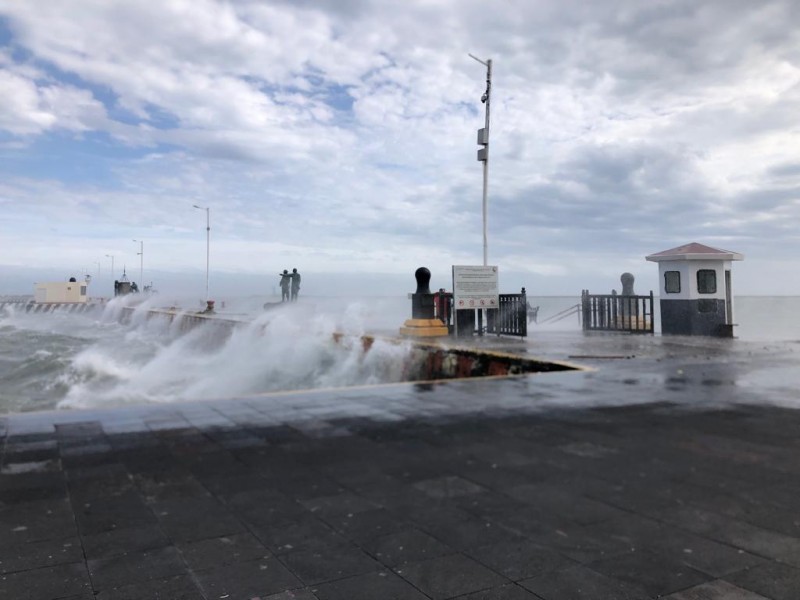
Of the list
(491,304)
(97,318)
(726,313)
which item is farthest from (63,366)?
(97,318)

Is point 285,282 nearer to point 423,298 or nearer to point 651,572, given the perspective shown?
point 423,298

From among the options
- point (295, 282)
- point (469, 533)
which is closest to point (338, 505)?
point (469, 533)

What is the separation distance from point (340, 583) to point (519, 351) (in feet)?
34.6

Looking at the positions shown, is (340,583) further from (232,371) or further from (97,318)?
(97,318)

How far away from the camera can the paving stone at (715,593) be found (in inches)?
101

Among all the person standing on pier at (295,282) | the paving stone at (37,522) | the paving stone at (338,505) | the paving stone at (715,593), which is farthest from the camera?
the person standing on pier at (295,282)

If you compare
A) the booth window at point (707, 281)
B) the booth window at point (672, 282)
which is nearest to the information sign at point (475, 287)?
the booth window at point (672, 282)

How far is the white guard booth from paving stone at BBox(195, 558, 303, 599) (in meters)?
16.8

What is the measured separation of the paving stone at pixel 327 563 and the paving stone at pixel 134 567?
21.3 inches

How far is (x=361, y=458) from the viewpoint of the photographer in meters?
4.86

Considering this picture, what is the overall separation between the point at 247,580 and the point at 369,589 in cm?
58

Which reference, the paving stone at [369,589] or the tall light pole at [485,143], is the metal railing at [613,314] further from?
the paving stone at [369,589]

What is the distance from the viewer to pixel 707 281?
1734cm

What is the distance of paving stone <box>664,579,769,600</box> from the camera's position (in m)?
2.55
